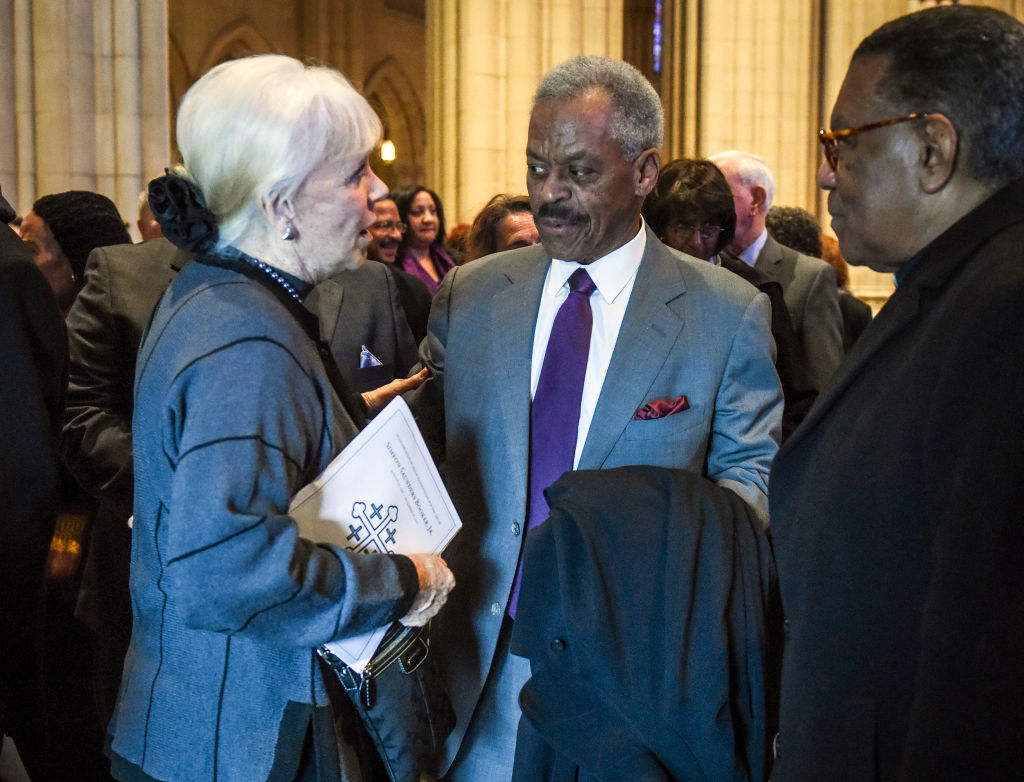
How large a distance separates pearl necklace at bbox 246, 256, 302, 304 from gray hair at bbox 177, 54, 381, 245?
0.16 feet

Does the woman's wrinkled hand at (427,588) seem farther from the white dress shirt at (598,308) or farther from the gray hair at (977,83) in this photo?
the gray hair at (977,83)

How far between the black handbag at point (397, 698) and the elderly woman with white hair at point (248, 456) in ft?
0.13

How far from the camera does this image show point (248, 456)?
1519 mm

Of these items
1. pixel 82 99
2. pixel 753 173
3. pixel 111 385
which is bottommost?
pixel 111 385

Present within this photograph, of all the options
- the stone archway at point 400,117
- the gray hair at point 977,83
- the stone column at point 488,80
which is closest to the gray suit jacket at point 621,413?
the gray hair at point 977,83

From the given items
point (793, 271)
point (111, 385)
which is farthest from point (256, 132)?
point (793, 271)

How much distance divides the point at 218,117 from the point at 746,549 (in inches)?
43.1

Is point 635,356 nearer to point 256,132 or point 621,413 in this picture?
point 621,413

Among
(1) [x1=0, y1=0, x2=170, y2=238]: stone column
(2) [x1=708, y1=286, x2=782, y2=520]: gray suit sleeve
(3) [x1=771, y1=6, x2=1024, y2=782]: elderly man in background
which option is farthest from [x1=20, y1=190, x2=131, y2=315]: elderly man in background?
(1) [x1=0, y1=0, x2=170, y2=238]: stone column

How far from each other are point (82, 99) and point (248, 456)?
6.42 m

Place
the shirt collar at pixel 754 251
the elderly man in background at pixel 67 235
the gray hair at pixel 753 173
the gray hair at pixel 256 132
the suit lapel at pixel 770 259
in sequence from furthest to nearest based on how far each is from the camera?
1. the gray hair at pixel 753 173
2. the shirt collar at pixel 754 251
3. the suit lapel at pixel 770 259
4. the elderly man in background at pixel 67 235
5. the gray hair at pixel 256 132

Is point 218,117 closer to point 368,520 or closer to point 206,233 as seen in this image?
point 206,233

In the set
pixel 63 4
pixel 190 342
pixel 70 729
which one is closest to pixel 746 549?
pixel 190 342

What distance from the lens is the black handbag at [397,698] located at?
5.79 ft
